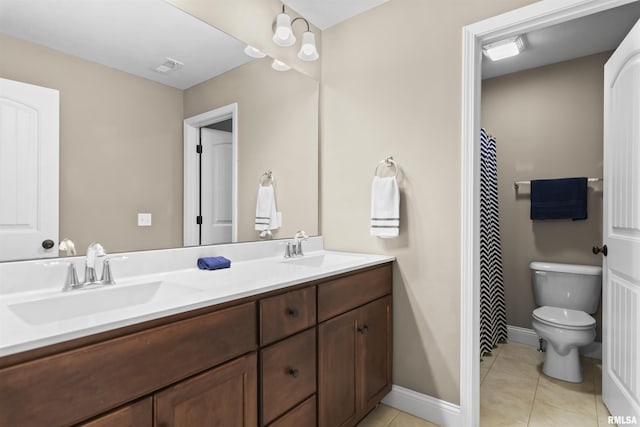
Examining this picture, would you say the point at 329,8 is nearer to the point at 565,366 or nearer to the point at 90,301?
the point at 90,301

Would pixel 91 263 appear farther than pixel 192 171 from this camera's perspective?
No

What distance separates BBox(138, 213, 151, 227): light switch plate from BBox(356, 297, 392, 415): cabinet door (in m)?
1.05

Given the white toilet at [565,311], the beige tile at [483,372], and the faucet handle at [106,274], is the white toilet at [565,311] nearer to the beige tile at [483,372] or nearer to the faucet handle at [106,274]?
the beige tile at [483,372]

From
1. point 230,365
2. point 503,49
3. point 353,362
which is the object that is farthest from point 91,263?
point 503,49

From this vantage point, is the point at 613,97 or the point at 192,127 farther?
the point at 613,97

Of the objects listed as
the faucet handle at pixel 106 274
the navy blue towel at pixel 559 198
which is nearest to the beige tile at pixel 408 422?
the faucet handle at pixel 106 274

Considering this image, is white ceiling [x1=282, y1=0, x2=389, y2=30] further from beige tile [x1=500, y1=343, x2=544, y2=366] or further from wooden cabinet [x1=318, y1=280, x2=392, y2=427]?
beige tile [x1=500, y1=343, x2=544, y2=366]

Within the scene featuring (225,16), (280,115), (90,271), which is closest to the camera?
(90,271)

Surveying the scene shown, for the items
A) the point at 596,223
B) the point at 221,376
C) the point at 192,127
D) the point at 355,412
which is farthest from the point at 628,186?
the point at 192,127

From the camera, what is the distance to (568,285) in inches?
104

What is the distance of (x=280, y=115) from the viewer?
210cm

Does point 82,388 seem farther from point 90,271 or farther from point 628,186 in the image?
point 628,186

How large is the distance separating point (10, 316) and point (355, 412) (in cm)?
140

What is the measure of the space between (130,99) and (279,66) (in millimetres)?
954
